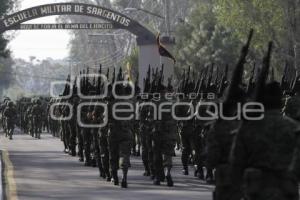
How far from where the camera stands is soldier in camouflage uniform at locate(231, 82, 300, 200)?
8.11 metres

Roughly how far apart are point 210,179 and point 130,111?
92.4 inches

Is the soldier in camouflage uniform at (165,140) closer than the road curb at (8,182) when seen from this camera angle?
No

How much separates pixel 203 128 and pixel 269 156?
1075cm

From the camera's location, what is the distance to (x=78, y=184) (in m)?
18.2

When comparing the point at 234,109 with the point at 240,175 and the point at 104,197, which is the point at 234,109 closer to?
the point at 240,175

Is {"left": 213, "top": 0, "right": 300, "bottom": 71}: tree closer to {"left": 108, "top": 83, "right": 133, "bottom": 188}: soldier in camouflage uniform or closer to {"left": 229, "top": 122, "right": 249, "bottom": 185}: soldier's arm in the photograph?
{"left": 108, "top": 83, "right": 133, "bottom": 188}: soldier in camouflage uniform

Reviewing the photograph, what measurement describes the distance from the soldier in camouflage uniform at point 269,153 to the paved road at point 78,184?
23.0ft

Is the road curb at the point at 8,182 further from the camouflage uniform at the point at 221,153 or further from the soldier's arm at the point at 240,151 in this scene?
the soldier's arm at the point at 240,151

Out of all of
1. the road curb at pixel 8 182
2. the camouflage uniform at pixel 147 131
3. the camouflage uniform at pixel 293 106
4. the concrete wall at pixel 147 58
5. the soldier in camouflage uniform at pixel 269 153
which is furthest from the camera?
the concrete wall at pixel 147 58

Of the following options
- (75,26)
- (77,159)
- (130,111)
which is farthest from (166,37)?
(130,111)

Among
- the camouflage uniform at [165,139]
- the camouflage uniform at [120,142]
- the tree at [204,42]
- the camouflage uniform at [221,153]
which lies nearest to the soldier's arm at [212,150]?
the camouflage uniform at [221,153]

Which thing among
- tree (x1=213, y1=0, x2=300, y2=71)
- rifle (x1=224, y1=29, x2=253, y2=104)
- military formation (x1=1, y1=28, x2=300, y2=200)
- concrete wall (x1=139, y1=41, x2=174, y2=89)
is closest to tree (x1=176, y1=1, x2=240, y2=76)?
tree (x1=213, y1=0, x2=300, y2=71)

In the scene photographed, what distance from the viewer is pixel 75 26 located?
149 feet

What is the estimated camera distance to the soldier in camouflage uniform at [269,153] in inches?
319
